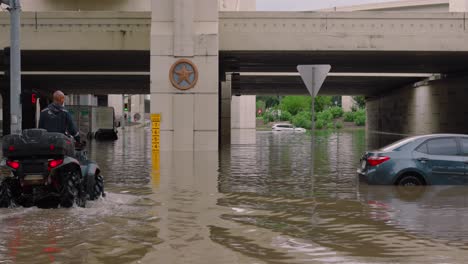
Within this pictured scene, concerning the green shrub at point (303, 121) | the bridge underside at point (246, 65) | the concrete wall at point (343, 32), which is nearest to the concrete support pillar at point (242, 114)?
the bridge underside at point (246, 65)

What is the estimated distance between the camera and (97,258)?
701 centimetres

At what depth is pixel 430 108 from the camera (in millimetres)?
51219

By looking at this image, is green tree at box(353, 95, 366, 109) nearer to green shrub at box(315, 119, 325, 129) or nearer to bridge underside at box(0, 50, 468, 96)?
green shrub at box(315, 119, 325, 129)

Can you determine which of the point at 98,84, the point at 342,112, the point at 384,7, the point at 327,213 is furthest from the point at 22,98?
the point at 342,112

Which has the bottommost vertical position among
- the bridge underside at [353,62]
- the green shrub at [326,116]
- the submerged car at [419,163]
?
the submerged car at [419,163]

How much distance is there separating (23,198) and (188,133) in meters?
18.0

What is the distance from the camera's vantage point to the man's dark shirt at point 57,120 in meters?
10.8

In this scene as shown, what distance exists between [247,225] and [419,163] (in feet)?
19.8

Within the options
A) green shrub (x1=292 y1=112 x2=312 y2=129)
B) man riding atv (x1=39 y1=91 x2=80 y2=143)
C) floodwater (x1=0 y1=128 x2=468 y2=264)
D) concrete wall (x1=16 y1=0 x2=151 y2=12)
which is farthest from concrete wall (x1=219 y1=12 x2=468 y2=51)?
green shrub (x1=292 y1=112 x2=312 y2=129)

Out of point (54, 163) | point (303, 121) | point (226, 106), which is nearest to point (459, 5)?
point (303, 121)

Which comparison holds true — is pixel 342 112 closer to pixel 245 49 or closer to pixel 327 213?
pixel 245 49

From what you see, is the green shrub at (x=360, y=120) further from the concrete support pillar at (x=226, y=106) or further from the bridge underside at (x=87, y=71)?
the concrete support pillar at (x=226, y=106)

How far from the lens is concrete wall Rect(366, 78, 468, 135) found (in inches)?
1863

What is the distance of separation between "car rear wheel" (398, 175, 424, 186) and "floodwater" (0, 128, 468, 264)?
0.30 m
